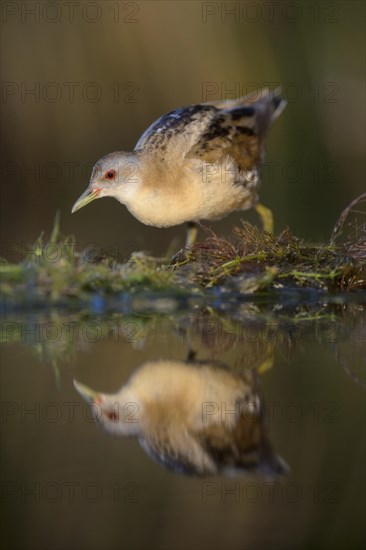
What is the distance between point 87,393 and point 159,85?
10990 mm

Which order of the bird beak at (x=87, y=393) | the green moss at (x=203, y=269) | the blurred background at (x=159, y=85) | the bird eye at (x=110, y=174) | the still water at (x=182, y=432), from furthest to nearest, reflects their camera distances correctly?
the blurred background at (x=159, y=85)
the bird eye at (x=110, y=174)
the green moss at (x=203, y=269)
the bird beak at (x=87, y=393)
the still water at (x=182, y=432)

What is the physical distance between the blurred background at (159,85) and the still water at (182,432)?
681 cm

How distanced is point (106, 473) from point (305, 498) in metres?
0.80

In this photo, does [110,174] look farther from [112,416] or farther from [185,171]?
[112,416]

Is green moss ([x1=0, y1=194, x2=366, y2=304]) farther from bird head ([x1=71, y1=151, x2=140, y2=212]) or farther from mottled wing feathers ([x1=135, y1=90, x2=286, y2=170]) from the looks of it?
mottled wing feathers ([x1=135, y1=90, x2=286, y2=170])

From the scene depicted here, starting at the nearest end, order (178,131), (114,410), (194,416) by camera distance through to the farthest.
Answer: (194,416) < (114,410) < (178,131)

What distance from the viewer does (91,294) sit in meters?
7.53

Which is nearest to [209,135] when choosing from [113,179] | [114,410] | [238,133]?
[238,133]

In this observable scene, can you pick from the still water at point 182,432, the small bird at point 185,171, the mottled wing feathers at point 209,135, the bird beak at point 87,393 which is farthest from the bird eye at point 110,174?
the bird beak at point 87,393

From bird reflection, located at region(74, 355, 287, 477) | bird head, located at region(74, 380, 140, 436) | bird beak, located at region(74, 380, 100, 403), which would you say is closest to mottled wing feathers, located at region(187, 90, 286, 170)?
bird reflection, located at region(74, 355, 287, 477)

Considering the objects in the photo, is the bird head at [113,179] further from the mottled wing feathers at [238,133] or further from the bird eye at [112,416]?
the bird eye at [112,416]

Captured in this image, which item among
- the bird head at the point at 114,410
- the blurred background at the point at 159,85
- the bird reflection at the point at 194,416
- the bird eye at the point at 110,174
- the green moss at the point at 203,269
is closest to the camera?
the bird reflection at the point at 194,416

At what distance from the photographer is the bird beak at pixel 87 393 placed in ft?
17.8

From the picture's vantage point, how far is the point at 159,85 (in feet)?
52.4
